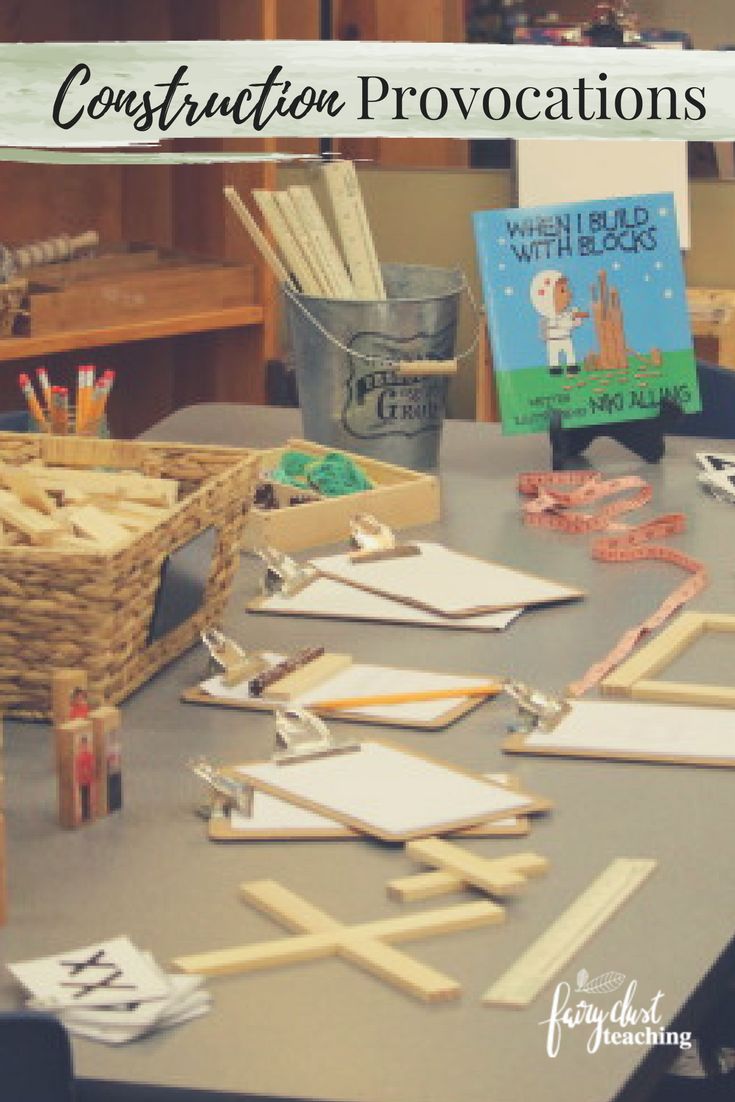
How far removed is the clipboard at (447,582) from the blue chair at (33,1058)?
1.05 meters

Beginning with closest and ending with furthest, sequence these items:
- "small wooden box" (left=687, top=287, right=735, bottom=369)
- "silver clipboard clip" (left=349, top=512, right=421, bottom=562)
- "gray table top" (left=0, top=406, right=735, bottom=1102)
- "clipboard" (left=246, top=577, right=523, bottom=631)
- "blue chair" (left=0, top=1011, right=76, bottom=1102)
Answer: "blue chair" (left=0, top=1011, right=76, bottom=1102) → "gray table top" (left=0, top=406, right=735, bottom=1102) → "clipboard" (left=246, top=577, right=523, bottom=631) → "silver clipboard clip" (left=349, top=512, right=421, bottom=562) → "small wooden box" (left=687, top=287, right=735, bottom=369)

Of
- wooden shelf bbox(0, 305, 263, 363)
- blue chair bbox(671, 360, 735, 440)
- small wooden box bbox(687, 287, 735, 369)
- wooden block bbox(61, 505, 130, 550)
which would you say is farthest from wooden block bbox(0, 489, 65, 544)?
small wooden box bbox(687, 287, 735, 369)

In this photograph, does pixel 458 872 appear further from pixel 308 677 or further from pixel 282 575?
pixel 282 575

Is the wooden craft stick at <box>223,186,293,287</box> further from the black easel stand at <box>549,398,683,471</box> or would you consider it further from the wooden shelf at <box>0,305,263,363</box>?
the wooden shelf at <box>0,305,263,363</box>

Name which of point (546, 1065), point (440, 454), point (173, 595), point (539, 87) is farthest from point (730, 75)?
point (546, 1065)

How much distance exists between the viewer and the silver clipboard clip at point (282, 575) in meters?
2.23

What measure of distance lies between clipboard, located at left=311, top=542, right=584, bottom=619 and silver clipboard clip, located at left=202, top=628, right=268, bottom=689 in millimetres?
268

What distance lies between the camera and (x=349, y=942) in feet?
4.61

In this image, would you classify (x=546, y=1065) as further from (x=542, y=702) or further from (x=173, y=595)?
(x=173, y=595)

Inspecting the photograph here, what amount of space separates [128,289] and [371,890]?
272 centimetres

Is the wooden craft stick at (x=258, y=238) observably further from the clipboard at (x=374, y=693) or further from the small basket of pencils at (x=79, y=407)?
the clipboard at (x=374, y=693)

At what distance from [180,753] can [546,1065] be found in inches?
23.7

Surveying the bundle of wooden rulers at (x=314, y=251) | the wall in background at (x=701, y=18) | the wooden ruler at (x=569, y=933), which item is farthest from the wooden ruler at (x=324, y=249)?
the wall in background at (x=701, y=18)

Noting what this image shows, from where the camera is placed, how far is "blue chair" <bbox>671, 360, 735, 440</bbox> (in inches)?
125
